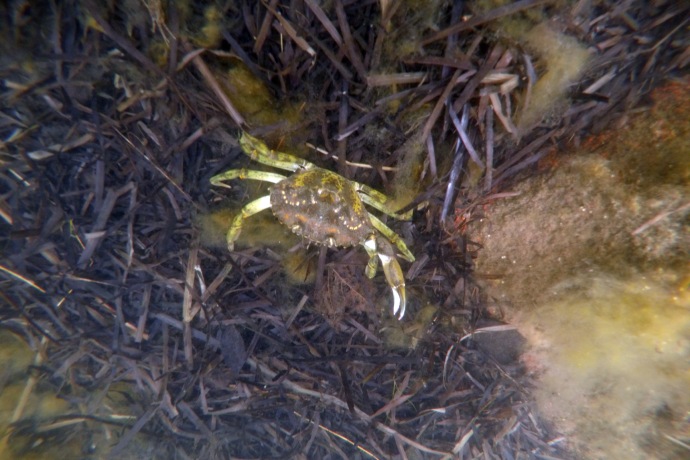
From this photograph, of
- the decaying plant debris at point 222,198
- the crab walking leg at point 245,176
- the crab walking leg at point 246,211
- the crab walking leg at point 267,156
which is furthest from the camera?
the crab walking leg at point 246,211

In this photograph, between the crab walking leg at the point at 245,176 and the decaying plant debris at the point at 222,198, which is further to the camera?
the crab walking leg at the point at 245,176

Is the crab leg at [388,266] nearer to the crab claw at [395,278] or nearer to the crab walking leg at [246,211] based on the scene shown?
the crab claw at [395,278]

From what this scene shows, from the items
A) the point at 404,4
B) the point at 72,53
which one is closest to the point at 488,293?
the point at 404,4

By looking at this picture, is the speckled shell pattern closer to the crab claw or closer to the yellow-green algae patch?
the crab claw

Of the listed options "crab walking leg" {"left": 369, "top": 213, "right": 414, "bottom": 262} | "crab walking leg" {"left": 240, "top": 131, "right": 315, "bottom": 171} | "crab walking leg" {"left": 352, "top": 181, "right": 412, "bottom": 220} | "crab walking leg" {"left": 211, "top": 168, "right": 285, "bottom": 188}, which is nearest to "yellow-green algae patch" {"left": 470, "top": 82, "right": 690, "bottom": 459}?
"crab walking leg" {"left": 369, "top": 213, "right": 414, "bottom": 262}

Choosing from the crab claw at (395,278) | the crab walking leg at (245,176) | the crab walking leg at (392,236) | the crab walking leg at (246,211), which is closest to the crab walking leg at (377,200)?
the crab walking leg at (392,236)
